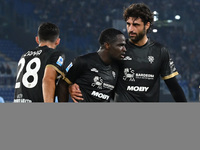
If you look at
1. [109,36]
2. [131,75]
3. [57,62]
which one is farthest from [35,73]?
[131,75]

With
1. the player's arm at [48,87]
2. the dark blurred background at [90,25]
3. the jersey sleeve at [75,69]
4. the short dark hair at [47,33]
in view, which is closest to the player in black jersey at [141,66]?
the jersey sleeve at [75,69]

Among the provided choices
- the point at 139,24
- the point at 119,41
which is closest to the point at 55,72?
the point at 119,41

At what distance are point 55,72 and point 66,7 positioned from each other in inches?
568

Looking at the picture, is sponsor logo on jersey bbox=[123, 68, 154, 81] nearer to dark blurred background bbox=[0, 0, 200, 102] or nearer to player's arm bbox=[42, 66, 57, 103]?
player's arm bbox=[42, 66, 57, 103]

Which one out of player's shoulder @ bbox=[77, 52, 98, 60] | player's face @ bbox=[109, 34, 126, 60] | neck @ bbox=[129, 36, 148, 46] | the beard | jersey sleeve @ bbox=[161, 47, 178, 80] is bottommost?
jersey sleeve @ bbox=[161, 47, 178, 80]

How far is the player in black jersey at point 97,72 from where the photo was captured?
2748mm

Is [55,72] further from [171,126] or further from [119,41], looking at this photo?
[171,126]

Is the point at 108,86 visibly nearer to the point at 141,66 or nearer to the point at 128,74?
the point at 128,74

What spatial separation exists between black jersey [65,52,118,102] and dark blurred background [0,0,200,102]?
1109 cm

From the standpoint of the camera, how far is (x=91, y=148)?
69cm

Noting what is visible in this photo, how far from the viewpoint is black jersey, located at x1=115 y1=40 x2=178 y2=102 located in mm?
2850

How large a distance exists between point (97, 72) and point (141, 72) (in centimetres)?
38

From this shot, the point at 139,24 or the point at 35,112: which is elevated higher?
the point at 139,24

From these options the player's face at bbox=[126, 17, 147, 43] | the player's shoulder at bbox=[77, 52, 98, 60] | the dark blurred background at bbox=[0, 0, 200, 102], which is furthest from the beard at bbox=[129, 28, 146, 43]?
the dark blurred background at bbox=[0, 0, 200, 102]
